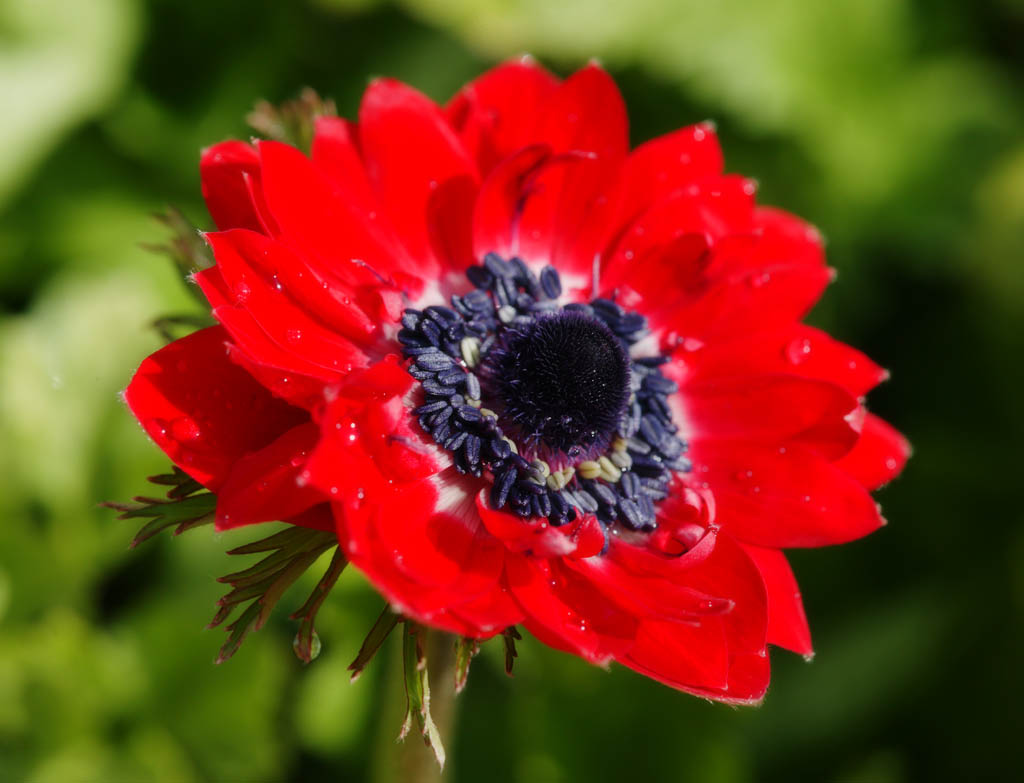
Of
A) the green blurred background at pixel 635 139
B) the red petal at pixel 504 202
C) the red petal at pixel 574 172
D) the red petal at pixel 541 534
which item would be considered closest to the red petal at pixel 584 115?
the red petal at pixel 574 172

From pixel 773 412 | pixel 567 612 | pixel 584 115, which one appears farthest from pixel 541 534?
pixel 584 115

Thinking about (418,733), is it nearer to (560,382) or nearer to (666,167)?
(560,382)

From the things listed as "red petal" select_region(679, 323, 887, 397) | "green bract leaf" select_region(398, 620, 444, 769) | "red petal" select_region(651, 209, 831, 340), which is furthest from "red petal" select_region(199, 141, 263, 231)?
"red petal" select_region(679, 323, 887, 397)

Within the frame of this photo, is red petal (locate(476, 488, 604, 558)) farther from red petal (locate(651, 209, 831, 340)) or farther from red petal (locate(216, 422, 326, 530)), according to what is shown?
red petal (locate(651, 209, 831, 340))

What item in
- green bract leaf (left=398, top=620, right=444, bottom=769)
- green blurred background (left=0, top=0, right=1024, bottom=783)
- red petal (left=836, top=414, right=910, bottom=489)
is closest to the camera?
green bract leaf (left=398, top=620, right=444, bottom=769)

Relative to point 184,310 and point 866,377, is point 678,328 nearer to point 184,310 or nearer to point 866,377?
point 866,377

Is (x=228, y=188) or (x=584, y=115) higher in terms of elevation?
(x=584, y=115)
